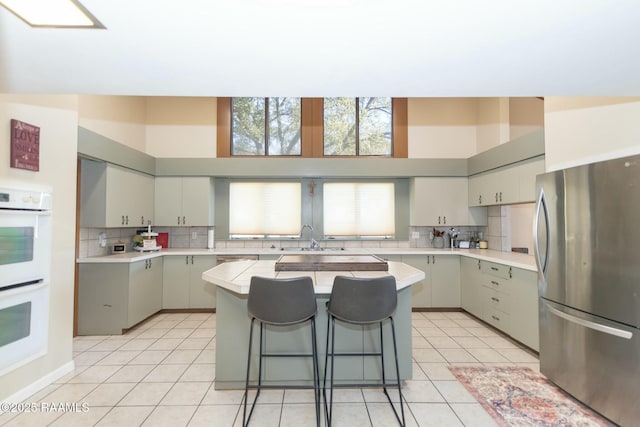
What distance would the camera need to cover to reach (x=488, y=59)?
5.10ft

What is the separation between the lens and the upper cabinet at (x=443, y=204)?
474cm

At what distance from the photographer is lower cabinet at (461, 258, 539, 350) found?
3.04m

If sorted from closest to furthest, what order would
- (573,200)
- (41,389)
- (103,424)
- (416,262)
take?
1. (103,424)
2. (573,200)
3. (41,389)
4. (416,262)

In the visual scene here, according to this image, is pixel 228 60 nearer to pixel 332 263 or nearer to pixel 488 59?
pixel 488 59

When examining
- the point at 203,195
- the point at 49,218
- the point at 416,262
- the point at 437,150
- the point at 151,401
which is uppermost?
the point at 437,150

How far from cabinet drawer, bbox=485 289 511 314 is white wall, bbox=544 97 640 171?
5.00 ft

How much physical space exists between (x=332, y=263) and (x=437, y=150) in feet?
11.1

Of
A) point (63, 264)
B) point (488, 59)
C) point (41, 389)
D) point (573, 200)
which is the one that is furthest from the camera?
point (63, 264)

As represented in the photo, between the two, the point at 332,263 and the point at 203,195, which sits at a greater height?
the point at 203,195

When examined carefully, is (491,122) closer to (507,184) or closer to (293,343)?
(507,184)

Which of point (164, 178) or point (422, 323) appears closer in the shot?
→ point (422, 323)

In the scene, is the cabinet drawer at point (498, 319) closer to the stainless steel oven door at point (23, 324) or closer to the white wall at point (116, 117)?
the stainless steel oven door at point (23, 324)

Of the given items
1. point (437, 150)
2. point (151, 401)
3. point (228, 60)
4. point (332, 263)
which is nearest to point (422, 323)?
point (332, 263)

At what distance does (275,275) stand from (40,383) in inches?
80.5
